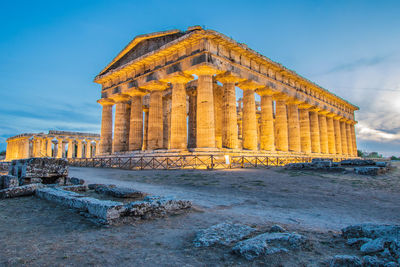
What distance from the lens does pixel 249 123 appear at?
891 inches

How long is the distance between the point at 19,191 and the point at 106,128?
2211cm

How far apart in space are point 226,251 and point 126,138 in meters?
26.8

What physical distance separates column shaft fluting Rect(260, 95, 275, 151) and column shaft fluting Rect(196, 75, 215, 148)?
309 inches

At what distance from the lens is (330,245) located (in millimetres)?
3562


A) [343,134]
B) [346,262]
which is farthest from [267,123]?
[343,134]

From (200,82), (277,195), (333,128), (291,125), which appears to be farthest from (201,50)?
(333,128)

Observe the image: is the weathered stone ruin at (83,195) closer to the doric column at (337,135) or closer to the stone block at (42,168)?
the stone block at (42,168)

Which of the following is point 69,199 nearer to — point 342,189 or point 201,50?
point 342,189

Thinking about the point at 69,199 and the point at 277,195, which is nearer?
the point at 69,199

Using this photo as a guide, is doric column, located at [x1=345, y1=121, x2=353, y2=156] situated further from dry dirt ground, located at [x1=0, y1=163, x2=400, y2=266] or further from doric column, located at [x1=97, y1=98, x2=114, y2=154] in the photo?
doric column, located at [x1=97, y1=98, x2=114, y2=154]

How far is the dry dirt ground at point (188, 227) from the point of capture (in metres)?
3.01

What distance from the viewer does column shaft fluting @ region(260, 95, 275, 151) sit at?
24.3 metres

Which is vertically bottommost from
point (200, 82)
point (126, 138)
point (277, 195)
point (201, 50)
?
point (277, 195)

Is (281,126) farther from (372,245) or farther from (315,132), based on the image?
(372,245)
